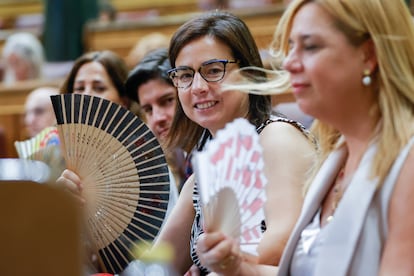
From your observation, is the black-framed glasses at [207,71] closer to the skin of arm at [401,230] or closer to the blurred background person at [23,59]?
the skin of arm at [401,230]

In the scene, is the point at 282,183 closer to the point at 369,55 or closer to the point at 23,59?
the point at 369,55

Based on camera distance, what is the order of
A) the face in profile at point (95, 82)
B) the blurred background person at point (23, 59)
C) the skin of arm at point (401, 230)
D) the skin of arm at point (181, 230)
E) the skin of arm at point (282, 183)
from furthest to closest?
1. the blurred background person at point (23, 59)
2. the face in profile at point (95, 82)
3. the skin of arm at point (181, 230)
4. the skin of arm at point (282, 183)
5. the skin of arm at point (401, 230)

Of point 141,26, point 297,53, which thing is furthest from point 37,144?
point 141,26

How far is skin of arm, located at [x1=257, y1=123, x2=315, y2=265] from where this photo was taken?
5.06 ft

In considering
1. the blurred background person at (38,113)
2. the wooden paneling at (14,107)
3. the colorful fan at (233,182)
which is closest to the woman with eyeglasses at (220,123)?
the colorful fan at (233,182)

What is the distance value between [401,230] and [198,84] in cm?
68

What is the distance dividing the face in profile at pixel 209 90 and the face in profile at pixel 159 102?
1.93 ft

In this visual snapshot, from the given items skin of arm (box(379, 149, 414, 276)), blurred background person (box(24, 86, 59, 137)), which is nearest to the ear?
skin of arm (box(379, 149, 414, 276))

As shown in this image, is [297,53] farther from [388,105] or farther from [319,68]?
[388,105]

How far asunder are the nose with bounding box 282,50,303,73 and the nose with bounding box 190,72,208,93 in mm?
482

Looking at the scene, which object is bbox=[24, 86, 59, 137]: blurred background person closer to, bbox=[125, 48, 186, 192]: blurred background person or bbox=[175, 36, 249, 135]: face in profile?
bbox=[125, 48, 186, 192]: blurred background person

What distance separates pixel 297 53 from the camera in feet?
4.36

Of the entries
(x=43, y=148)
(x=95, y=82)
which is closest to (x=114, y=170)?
(x=43, y=148)

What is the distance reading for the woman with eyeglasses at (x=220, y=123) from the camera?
5.18 feet
